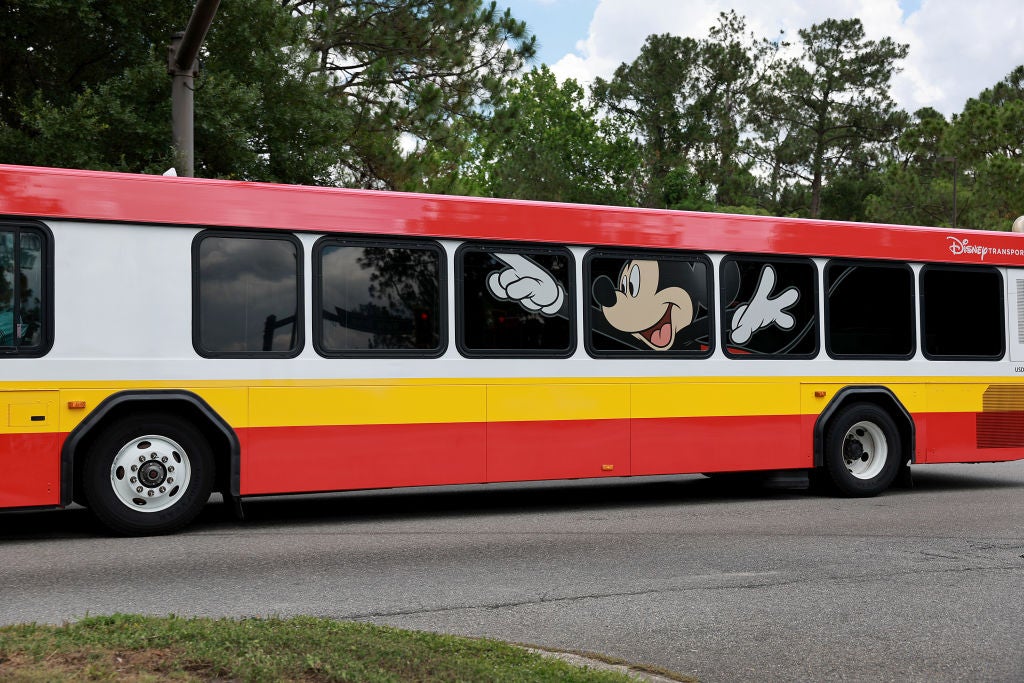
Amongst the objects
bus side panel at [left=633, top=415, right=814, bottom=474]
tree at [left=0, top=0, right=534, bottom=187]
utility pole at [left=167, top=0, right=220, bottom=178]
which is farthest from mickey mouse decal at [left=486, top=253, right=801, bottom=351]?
tree at [left=0, top=0, right=534, bottom=187]

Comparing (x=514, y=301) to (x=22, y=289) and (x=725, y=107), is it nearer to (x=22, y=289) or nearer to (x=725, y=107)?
(x=22, y=289)

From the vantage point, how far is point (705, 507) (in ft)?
36.0

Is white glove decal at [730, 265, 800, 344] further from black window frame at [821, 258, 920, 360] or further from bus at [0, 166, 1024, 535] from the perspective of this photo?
black window frame at [821, 258, 920, 360]

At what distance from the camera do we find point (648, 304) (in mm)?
10719

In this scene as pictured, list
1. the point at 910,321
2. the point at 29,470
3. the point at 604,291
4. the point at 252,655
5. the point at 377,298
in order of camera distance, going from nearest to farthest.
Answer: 1. the point at 252,655
2. the point at 29,470
3. the point at 377,298
4. the point at 604,291
5. the point at 910,321

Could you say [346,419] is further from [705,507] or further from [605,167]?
[605,167]

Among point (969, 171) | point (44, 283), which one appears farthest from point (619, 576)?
point (969, 171)

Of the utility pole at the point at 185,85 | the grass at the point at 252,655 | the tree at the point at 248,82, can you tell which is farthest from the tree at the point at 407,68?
the grass at the point at 252,655

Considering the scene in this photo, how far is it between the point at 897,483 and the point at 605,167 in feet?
159

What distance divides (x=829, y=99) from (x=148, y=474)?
57986 mm

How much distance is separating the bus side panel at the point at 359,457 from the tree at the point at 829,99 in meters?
54.4

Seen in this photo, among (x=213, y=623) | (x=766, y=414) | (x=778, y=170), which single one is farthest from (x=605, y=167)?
(x=213, y=623)

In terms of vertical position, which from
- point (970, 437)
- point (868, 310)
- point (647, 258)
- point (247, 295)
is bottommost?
point (970, 437)

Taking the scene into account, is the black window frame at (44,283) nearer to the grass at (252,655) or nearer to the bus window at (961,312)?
the grass at (252,655)
